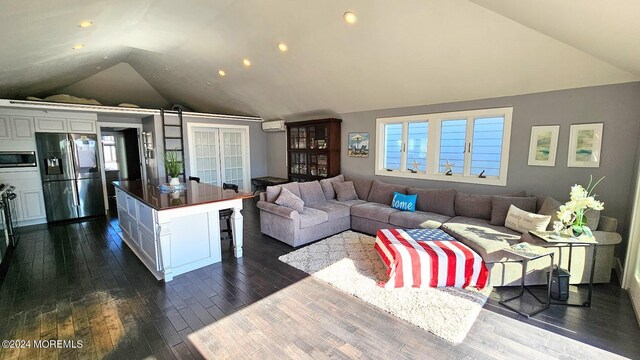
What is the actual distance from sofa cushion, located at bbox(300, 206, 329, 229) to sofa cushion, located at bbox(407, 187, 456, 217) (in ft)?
5.33

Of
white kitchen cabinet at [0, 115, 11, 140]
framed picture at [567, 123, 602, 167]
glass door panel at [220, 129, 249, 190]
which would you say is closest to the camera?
framed picture at [567, 123, 602, 167]

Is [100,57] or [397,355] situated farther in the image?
[100,57]

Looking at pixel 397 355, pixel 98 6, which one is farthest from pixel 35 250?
pixel 397 355

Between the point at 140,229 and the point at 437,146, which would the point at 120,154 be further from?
the point at 437,146

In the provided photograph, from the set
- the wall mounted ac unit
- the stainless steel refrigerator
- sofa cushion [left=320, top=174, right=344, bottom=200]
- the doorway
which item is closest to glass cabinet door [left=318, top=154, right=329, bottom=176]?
sofa cushion [left=320, top=174, right=344, bottom=200]

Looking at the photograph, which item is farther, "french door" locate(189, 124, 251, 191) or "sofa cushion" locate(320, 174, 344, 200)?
"french door" locate(189, 124, 251, 191)

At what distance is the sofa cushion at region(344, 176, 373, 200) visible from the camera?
209 inches

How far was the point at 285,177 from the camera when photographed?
7.83m

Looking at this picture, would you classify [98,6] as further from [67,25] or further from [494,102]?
[494,102]

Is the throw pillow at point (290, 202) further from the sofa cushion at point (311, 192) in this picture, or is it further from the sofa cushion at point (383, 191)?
the sofa cushion at point (383, 191)

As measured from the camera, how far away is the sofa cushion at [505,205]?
3.53 m

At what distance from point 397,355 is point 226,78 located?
5.75 m

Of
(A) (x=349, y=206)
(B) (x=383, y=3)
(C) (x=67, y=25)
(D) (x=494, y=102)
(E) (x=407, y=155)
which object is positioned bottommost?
(A) (x=349, y=206)

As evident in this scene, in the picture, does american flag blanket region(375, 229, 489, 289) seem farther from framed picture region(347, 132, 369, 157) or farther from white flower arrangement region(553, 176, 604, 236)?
framed picture region(347, 132, 369, 157)
